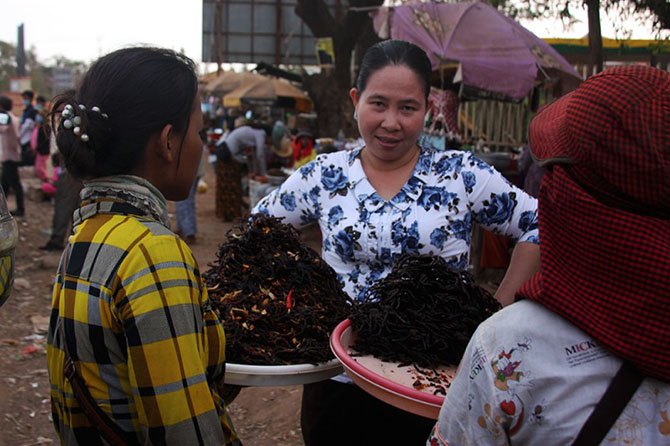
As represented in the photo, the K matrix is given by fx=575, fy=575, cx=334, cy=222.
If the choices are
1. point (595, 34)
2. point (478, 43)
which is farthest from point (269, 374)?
point (478, 43)

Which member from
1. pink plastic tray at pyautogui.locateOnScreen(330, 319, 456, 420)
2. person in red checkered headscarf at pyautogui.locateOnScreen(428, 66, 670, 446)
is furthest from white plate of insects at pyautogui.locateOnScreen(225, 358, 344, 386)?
person in red checkered headscarf at pyautogui.locateOnScreen(428, 66, 670, 446)

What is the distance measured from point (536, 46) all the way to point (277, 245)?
625 centimetres

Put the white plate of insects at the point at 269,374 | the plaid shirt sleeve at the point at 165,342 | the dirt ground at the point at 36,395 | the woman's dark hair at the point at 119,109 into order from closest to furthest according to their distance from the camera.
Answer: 1. the plaid shirt sleeve at the point at 165,342
2. the woman's dark hair at the point at 119,109
3. the white plate of insects at the point at 269,374
4. the dirt ground at the point at 36,395

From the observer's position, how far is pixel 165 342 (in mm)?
1147

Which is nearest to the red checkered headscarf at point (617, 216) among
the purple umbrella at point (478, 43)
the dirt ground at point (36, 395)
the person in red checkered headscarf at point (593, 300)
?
the person in red checkered headscarf at point (593, 300)

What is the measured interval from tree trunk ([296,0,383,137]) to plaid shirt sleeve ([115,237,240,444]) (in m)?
12.1

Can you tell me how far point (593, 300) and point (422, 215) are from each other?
1.07m

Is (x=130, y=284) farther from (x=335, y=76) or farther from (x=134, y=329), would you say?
(x=335, y=76)

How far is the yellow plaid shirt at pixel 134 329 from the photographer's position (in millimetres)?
1144

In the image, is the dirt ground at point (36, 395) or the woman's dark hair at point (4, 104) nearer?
the dirt ground at point (36, 395)

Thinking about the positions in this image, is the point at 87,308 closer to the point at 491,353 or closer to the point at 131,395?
the point at 131,395

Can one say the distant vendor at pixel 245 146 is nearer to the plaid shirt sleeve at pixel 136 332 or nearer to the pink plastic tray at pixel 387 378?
the pink plastic tray at pixel 387 378

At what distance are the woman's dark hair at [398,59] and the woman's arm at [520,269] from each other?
0.68 m

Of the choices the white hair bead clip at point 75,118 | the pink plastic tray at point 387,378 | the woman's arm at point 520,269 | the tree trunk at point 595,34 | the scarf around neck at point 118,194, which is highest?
the tree trunk at point 595,34
